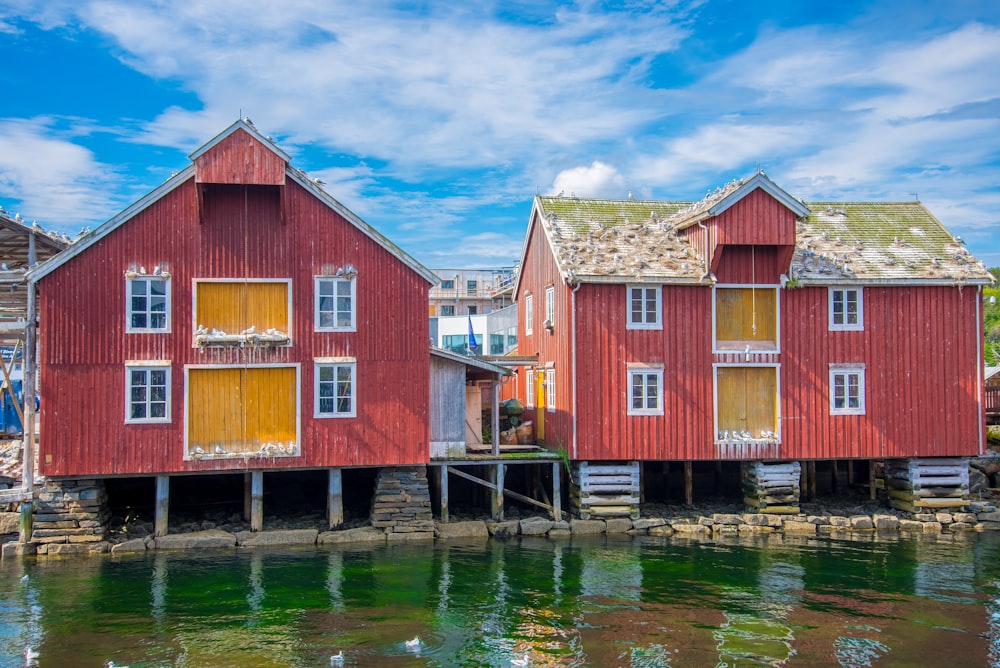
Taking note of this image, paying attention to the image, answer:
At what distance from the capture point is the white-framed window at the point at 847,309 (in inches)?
1129

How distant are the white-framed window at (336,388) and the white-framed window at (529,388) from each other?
8941mm

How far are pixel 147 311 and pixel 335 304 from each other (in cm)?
490

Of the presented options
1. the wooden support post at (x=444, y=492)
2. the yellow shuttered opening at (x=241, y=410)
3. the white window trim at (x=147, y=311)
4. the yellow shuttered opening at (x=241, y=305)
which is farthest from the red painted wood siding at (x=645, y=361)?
the white window trim at (x=147, y=311)

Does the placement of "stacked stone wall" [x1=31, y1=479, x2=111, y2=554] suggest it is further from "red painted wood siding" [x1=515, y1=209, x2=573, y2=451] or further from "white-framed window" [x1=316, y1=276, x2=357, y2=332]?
"red painted wood siding" [x1=515, y1=209, x2=573, y2=451]

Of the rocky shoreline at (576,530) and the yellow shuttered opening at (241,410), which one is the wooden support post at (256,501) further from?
the yellow shuttered opening at (241,410)

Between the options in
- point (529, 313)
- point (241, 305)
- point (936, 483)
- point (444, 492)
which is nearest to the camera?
point (241, 305)

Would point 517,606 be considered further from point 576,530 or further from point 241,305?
point 241,305

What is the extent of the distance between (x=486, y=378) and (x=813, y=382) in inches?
402

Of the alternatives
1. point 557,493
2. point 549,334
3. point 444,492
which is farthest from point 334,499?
point 549,334

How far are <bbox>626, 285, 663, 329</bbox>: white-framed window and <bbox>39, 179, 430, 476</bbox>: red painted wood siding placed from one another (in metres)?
6.34

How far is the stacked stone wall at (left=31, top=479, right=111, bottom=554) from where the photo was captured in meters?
24.1

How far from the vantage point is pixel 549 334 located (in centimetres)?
3039

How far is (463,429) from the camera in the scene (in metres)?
27.6

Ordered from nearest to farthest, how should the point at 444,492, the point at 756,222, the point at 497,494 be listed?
the point at 444,492 → the point at 756,222 → the point at 497,494
